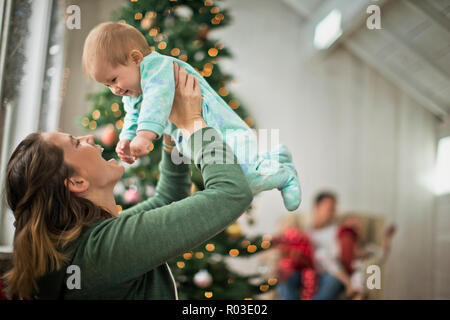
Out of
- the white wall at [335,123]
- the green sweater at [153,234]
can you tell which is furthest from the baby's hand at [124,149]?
the white wall at [335,123]

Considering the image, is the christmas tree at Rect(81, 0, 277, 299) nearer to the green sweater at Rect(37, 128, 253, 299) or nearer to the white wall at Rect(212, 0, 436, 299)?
the green sweater at Rect(37, 128, 253, 299)

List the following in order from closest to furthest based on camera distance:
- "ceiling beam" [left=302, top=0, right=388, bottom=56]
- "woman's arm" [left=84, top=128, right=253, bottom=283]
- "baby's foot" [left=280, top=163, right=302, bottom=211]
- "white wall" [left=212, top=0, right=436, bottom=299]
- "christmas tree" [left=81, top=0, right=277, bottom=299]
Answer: "woman's arm" [left=84, top=128, right=253, bottom=283]
"baby's foot" [left=280, top=163, right=302, bottom=211]
"christmas tree" [left=81, top=0, right=277, bottom=299]
"ceiling beam" [left=302, top=0, right=388, bottom=56]
"white wall" [left=212, top=0, right=436, bottom=299]

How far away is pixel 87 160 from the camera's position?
28.9 inches

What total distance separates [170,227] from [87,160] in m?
0.19

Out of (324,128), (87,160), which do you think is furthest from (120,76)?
(324,128)

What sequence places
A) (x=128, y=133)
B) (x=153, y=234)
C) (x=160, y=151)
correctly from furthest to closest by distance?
(x=160, y=151)
(x=128, y=133)
(x=153, y=234)

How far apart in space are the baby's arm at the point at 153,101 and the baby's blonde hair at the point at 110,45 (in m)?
0.04

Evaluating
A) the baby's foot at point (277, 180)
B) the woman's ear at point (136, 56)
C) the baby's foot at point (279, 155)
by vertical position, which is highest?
the woman's ear at point (136, 56)

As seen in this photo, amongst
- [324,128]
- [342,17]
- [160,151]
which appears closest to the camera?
[160,151]

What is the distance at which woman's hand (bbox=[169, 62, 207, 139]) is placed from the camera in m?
0.74

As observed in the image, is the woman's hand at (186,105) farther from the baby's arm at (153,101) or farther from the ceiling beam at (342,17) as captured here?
the ceiling beam at (342,17)

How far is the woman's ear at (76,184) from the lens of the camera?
0.72 m

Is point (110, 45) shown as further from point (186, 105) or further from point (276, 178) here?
point (276, 178)

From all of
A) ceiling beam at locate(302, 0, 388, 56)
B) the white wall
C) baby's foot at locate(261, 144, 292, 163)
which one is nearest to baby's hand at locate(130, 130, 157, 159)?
baby's foot at locate(261, 144, 292, 163)
